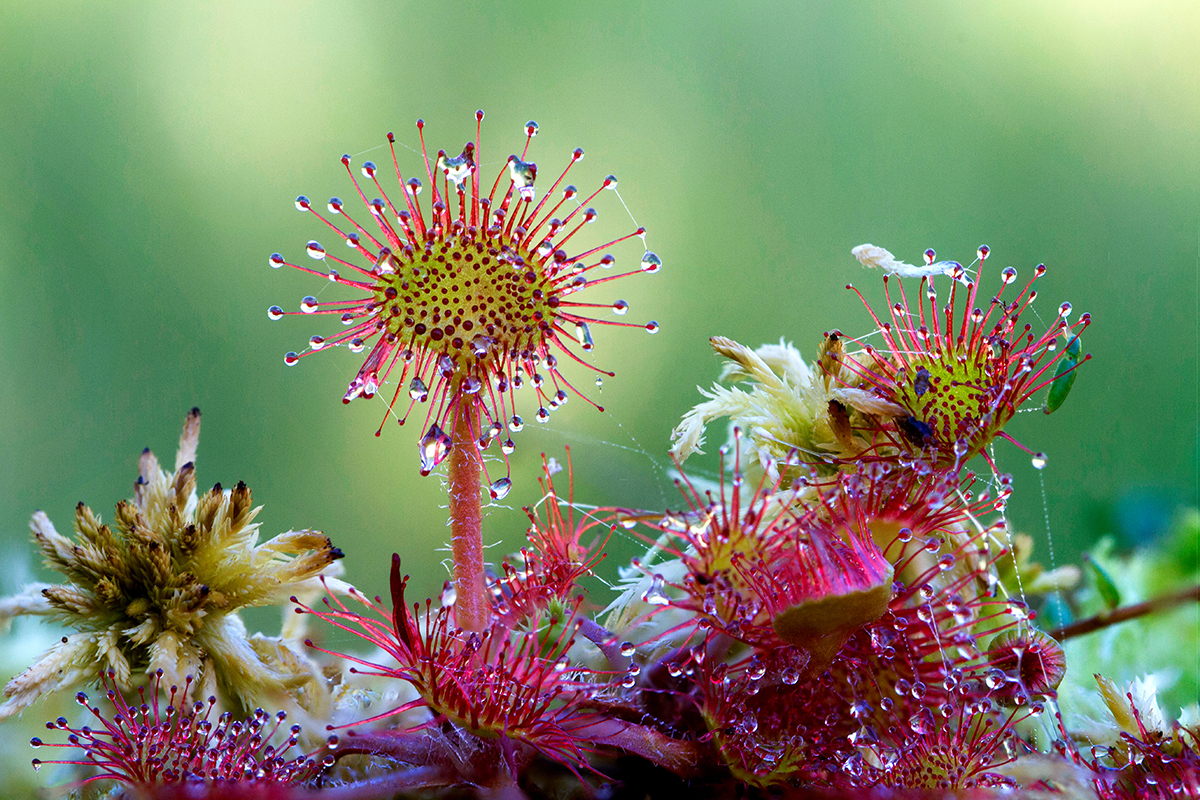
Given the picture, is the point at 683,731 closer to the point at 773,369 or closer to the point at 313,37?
the point at 773,369

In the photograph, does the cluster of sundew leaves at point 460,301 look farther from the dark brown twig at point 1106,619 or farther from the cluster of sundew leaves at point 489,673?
the dark brown twig at point 1106,619

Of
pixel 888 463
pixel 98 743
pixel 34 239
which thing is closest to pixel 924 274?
pixel 888 463

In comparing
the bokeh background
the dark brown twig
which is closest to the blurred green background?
the bokeh background

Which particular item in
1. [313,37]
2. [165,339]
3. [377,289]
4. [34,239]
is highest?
[313,37]

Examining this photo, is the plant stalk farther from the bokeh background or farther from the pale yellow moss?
the bokeh background

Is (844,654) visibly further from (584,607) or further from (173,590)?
(173,590)

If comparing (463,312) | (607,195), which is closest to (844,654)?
(463,312)
